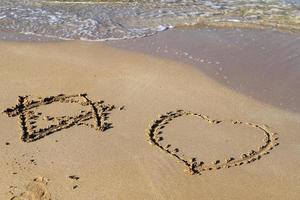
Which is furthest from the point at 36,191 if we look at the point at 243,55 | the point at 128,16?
the point at 128,16

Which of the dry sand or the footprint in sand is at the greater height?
the dry sand

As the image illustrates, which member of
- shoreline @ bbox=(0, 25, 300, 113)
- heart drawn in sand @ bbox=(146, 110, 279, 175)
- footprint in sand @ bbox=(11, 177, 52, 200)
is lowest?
footprint in sand @ bbox=(11, 177, 52, 200)

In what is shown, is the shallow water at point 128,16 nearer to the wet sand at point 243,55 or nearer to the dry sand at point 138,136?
the wet sand at point 243,55

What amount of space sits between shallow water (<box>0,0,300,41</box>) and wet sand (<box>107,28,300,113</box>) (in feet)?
1.81

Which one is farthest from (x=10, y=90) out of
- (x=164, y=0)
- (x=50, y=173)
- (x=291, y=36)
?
(x=164, y=0)

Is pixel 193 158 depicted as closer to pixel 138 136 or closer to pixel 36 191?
pixel 138 136

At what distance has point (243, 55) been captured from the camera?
757 cm

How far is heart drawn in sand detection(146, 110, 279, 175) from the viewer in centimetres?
498

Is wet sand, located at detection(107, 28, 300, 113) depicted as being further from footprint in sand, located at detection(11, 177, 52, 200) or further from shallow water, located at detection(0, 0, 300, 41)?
footprint in sand, located at detection(11, 177, 52, 200)

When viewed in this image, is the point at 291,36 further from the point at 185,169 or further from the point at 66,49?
the point at 185,169

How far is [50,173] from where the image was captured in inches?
189

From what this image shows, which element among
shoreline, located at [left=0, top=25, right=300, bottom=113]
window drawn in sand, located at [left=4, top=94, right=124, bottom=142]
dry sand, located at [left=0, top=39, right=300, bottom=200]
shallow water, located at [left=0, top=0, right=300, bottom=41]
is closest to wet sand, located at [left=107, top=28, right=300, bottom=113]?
shoreline, located at [left=0, top=25, right=300, bottom=113]

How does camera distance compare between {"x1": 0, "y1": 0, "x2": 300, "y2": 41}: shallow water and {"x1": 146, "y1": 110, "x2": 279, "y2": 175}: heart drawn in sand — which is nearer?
{"x1": 146, "y1": 110, "x2": 279, "y2": 175}: heart drawn in sand

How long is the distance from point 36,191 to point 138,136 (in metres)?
1.35
